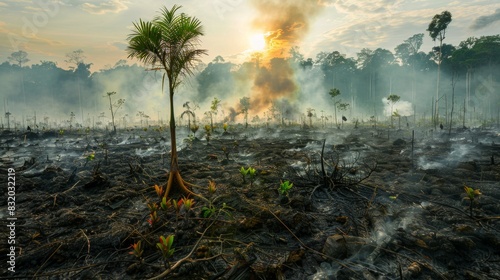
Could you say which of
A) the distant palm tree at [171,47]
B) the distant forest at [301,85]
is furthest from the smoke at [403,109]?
the distant palm tree at [171,47]

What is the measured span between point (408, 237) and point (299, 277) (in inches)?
97.8

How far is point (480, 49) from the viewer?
59.8 metres

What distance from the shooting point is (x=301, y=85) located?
100m

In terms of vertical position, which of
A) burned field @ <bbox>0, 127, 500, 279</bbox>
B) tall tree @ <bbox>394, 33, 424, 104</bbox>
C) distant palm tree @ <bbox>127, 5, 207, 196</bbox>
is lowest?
burned field @ <bbox>0, 127, 500, 279</bbox>

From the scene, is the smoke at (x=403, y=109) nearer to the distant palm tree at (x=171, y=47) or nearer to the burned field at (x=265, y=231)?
the burned field at (x=265, y=231)

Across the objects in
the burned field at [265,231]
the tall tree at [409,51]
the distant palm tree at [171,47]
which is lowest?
the burned field at [265,231]

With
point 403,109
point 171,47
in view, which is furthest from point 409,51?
point 171,47

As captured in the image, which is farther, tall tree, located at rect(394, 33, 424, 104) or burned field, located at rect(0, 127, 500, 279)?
tall tree, located at rect(394, 33, 424, 104)

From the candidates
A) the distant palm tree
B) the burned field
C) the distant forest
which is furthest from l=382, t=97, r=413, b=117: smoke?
the distant palm tree

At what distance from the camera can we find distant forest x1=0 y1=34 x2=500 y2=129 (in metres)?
64.4

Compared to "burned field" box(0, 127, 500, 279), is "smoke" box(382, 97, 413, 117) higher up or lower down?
higher up

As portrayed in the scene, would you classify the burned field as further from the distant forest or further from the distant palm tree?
the distant forest

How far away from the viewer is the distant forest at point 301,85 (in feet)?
211

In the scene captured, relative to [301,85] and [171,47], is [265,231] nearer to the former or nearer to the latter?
[171,47]
